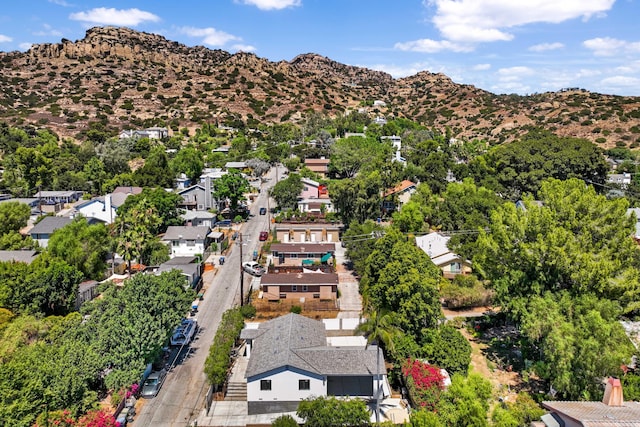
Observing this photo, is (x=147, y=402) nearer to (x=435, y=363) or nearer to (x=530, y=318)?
(x=435, y=363)

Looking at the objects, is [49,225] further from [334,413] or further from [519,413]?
[519,413]

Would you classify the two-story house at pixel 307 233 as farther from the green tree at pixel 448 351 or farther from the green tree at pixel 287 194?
the green tree at pixel 448 351

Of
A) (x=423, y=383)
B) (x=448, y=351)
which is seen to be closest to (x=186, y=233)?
(x=448, y=351)

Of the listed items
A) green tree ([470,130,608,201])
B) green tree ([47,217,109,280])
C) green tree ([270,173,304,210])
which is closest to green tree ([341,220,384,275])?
green tree ([270,173,304,210])

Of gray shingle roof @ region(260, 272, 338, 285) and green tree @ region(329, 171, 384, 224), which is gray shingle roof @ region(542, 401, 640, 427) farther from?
green tree @ region(329, 171, 384, 224)

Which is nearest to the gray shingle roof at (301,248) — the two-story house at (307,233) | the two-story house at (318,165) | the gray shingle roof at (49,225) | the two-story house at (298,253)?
the two-story house at (298,253)
